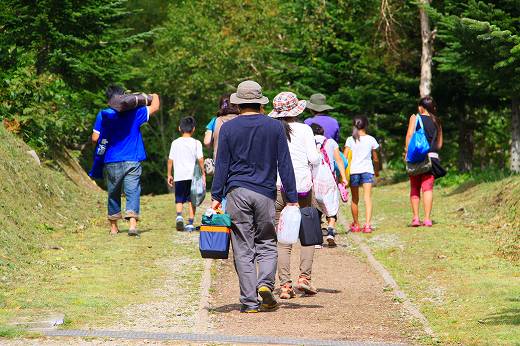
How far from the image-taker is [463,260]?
13711 millimetres

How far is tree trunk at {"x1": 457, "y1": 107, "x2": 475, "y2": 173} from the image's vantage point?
31684mm

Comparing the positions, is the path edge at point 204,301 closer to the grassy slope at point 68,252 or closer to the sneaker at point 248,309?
the grassy slope at point 68,252

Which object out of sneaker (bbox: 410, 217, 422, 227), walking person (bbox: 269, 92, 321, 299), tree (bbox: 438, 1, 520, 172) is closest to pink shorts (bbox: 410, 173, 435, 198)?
sneaker (bbox: 410, 217, 422, 227)

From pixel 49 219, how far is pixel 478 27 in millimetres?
7684

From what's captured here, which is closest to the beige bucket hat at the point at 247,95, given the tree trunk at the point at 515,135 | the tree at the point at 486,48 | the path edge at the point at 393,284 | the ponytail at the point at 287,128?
the ponytail at the point at 287,128

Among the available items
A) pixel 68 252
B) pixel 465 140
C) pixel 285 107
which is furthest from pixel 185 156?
pixel 465 140

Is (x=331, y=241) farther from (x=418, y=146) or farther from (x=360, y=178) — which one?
(x=418, y=146)

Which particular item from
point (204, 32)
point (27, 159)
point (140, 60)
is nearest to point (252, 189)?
point (27, 159)

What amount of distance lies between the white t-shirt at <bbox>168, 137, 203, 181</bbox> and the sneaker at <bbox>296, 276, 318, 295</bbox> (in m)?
5.92

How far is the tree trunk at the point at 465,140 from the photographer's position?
104ft

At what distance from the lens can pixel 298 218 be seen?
10469mm

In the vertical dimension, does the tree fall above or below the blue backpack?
above

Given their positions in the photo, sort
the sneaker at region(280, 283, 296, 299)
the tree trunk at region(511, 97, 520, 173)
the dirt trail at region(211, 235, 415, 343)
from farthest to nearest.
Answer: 1. the tree trunk at region(511, 97, 520, 173)
2. the sneaker at region(280, 283, 296, 299)
3. the dirt trail at region(211, 235, 415, 343)

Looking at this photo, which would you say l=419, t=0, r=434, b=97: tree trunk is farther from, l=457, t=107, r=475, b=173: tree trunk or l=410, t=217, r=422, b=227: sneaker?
l=410, t=217, r=422, b=227: sneaker
